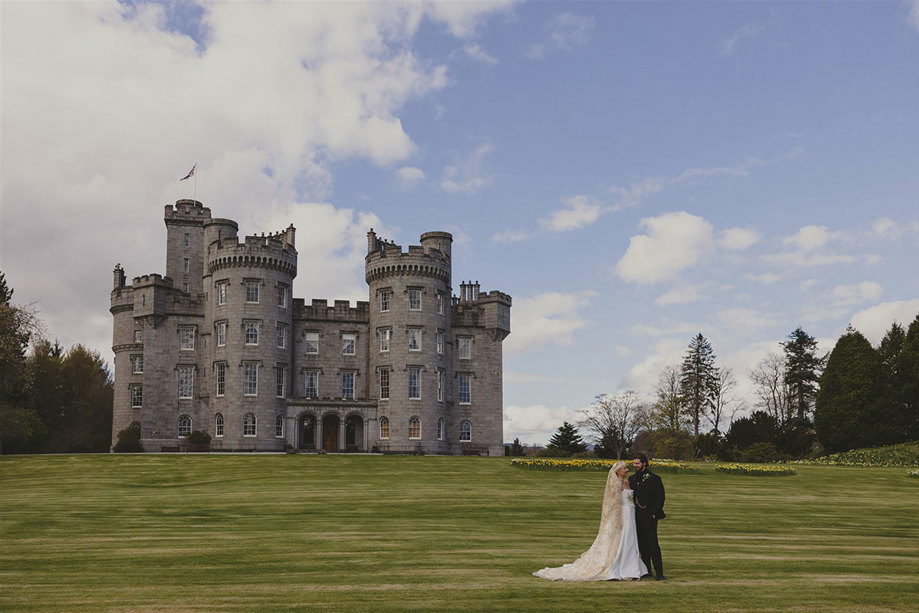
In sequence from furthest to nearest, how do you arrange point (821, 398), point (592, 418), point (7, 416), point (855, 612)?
point (592, 418)
point (821, 398)
point (7, 416)
point (855, 612)

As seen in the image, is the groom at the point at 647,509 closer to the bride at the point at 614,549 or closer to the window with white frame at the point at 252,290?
the bride at the point at 614,549

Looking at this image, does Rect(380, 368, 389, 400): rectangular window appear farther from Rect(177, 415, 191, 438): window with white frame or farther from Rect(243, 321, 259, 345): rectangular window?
Rect(177, 415, 191, 438): window with white frame

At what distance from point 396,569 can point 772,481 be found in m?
27.1

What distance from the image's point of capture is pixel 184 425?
59.8 meters

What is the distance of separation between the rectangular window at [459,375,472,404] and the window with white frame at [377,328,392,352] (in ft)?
22.5

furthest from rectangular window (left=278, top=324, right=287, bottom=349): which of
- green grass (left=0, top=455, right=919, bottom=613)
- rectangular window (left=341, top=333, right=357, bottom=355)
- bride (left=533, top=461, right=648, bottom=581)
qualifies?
bride (left=533, top=461, right=648, bottom=581)

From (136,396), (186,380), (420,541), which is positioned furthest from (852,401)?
(136,396)

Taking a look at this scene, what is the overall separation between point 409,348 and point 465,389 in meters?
6.72

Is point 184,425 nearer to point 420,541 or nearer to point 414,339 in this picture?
point 414,339

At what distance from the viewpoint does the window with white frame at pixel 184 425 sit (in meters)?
59.6

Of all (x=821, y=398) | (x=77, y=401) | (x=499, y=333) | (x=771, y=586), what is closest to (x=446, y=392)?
(x=499, y=333)

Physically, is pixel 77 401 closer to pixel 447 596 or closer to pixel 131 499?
pixel 131 499

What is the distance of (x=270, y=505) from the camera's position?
26.8 metres

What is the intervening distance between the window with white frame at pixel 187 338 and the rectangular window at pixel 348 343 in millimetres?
10722
